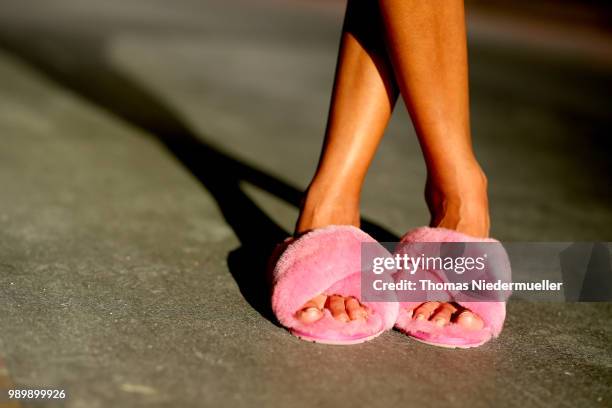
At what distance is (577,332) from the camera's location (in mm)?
1130

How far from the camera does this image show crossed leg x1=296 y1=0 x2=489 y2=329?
3.49 feet

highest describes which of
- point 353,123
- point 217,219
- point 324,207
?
point 353,123

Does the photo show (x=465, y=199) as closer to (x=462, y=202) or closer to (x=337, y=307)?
(x=462, y=202)

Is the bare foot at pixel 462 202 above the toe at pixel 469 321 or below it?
above

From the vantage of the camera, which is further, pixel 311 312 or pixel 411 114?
pixel 411 114

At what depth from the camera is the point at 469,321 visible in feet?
3.36

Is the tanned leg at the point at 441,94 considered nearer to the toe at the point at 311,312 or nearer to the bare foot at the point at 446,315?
the bare foot at the point at 446,315

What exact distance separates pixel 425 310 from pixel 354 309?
113mm

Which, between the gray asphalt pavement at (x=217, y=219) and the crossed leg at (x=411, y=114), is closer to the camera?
the gray asphalt pavement at (x=217, y=219)

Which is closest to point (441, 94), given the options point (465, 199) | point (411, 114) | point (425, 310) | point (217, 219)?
point (411, 114)

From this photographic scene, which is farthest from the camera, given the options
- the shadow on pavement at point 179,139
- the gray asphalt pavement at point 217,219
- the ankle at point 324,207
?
the shadow on pavement at point 179,139

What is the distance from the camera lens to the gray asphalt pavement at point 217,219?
896 millimetres

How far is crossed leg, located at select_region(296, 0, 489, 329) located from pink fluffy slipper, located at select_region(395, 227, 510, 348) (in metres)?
0.01

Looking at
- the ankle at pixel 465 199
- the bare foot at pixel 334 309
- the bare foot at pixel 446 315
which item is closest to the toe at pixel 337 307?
the bare foot at pixel 334 309
